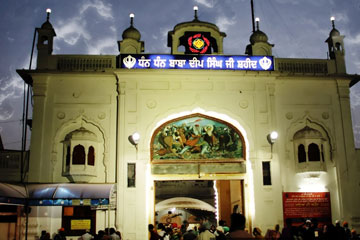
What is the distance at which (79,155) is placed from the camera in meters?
16.3

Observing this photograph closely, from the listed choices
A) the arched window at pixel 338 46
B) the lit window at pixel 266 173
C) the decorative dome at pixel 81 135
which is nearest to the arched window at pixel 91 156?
the decorative dome at pixel 81 135

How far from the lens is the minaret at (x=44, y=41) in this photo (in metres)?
17.6

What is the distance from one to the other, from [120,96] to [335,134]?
9.42m

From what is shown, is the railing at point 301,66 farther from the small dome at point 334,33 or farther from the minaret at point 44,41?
the minaret at point 44,41

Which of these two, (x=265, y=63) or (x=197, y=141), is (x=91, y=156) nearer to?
(x=197, y=141)

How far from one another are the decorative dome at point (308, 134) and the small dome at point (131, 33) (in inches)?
323

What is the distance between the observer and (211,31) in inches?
742

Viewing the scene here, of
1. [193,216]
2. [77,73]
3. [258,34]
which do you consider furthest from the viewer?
[193,216]

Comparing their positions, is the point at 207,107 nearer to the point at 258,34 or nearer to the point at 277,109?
the point at 277,109

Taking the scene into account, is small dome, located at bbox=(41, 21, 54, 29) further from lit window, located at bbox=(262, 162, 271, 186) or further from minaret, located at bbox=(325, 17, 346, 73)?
minaret, located at bbox=(325, 17, 346, 73)

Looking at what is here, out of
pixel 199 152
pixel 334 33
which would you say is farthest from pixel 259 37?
pixel 199 152

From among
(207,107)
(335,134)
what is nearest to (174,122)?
(207,107)

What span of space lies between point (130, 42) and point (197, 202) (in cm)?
943

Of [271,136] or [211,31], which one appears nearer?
[271,136]
